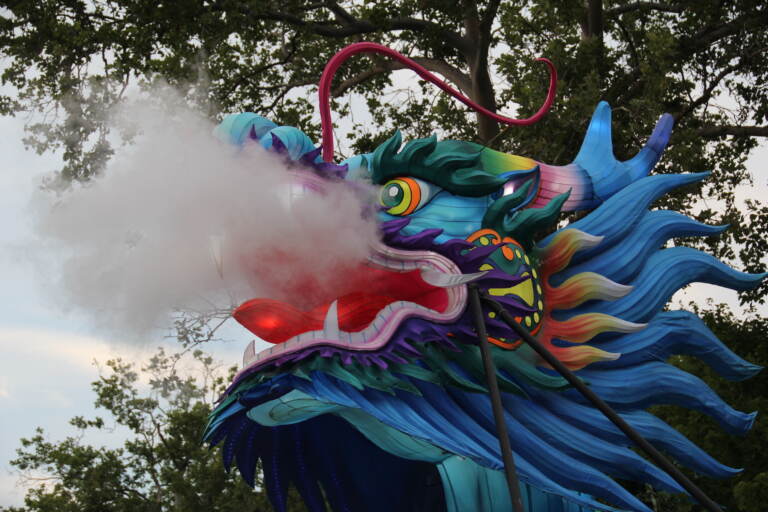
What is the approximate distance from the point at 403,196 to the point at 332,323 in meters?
0.90

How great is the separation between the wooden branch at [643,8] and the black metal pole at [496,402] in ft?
22.5

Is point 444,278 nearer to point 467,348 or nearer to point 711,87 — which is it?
point 467,348

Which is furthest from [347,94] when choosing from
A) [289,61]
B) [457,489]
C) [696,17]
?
[457,489]

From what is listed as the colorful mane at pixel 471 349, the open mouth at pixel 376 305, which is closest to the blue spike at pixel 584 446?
the colorful mane at pixel 471 349

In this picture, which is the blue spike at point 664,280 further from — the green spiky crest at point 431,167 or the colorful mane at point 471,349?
the green spiky crest at point 431,167

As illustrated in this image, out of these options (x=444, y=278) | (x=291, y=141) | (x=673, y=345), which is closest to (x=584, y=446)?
(x=673, y=345)

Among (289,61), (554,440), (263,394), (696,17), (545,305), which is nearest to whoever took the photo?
(263,394)

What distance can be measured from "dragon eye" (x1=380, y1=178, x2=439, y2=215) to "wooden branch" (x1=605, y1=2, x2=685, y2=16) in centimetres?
624

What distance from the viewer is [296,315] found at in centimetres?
528

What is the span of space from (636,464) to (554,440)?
0.47 m

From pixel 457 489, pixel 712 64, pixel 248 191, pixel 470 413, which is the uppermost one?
pixel 712 64

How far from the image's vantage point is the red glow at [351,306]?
5.26 metres

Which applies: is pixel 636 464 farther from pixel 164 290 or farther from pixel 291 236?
pixel 164 290

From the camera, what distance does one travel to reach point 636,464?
545 centimetres
